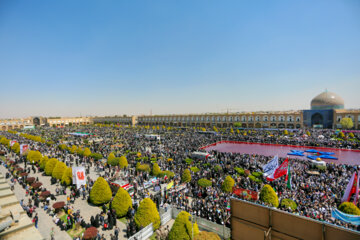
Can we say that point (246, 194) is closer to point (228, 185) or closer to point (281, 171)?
point (228, 185)

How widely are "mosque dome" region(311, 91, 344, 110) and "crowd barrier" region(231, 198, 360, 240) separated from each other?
66.8 meters

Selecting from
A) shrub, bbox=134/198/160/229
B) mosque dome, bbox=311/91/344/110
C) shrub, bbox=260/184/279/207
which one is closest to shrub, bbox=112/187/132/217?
shrub, bbox=134/198/160/229

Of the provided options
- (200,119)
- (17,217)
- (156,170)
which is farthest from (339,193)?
(200,119)

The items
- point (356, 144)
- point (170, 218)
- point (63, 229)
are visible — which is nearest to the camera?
point (63, 229)

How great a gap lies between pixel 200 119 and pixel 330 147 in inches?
1782

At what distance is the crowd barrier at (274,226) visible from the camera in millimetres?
2917

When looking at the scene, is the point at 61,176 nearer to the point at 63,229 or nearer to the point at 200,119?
the point at 63,229

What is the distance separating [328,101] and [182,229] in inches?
2620

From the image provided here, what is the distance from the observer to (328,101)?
5438 centimetres

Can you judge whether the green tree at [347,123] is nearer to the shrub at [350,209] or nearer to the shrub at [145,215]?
the shrub at [350,209]

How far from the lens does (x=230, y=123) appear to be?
63.5 meters

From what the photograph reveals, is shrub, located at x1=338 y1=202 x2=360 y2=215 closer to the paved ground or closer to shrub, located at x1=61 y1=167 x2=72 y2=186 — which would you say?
the paved ground

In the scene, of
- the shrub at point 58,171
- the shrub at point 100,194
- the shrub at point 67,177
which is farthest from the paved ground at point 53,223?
the shrub at point 67,177

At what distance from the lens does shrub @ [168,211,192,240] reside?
23.3 ft
